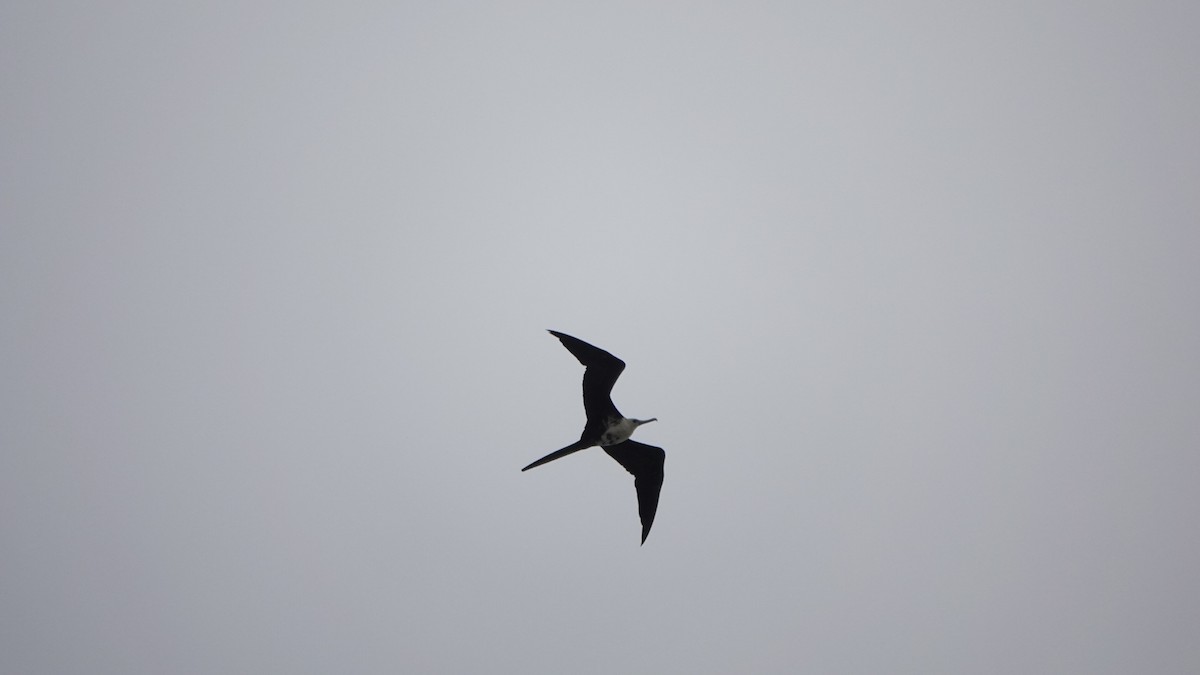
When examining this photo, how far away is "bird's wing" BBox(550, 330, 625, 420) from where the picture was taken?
67.7 ft

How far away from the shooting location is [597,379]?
2100 centimetres

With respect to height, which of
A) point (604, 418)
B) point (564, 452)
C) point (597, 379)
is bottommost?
point (564, 452)

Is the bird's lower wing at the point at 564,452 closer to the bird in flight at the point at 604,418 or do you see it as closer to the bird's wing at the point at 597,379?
the bird in flight at the point at 604,418

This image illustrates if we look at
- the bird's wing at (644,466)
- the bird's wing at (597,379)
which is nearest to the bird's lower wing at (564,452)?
the bird's wing at (597,379)

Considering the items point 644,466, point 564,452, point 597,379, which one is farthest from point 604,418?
point 644,466

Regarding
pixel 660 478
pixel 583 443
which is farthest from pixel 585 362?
pixel 660 478

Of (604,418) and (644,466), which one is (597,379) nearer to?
(604,418)

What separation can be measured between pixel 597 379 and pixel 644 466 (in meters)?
3.22

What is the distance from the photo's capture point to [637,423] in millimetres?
21422

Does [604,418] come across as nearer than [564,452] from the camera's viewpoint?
No

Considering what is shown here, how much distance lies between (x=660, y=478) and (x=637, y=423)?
7.55 feet

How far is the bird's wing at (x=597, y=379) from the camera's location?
2062 centimetres

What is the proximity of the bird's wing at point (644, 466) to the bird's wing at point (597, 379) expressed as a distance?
146 centimetres

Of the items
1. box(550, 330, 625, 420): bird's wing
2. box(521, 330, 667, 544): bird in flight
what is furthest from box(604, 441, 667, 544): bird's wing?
box(550, 330, 625, 420): bird's wing
